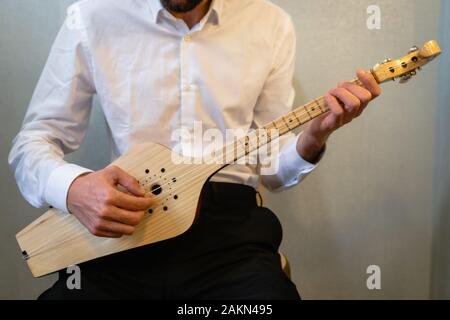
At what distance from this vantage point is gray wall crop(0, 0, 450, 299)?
1.29 metres

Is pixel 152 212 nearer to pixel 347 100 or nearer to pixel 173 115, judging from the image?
pixel 173 115

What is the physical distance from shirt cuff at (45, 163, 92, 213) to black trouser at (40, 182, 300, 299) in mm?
132

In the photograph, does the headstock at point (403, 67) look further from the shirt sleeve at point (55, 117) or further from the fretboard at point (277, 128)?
the shirt sleeve at point (55, 117)

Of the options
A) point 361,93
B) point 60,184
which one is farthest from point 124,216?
point 361,93

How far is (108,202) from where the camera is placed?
2.82 feet

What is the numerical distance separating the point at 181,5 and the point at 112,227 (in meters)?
0.47

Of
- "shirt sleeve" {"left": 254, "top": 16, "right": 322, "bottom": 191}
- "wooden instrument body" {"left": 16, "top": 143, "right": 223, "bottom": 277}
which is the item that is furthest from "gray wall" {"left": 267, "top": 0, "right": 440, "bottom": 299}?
"wooden instrument body" {"left": 16, "top": 143, "right": 223, "bottom": 277}

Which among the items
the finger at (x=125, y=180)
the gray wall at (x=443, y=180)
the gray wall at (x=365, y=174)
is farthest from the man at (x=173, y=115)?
the gray wall at (x=443, y=180)

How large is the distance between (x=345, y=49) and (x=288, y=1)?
0.66ft

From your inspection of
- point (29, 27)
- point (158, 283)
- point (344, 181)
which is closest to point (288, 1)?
point (344, 181)

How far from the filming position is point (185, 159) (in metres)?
0.93

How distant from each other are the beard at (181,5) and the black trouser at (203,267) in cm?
38

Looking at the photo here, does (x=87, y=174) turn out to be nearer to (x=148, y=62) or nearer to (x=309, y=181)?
(x=148, y=62)

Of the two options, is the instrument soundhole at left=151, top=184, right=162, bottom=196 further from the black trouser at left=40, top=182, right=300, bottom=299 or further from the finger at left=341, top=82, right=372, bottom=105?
the finger at left=341, top=82, right=372, bottom=105
